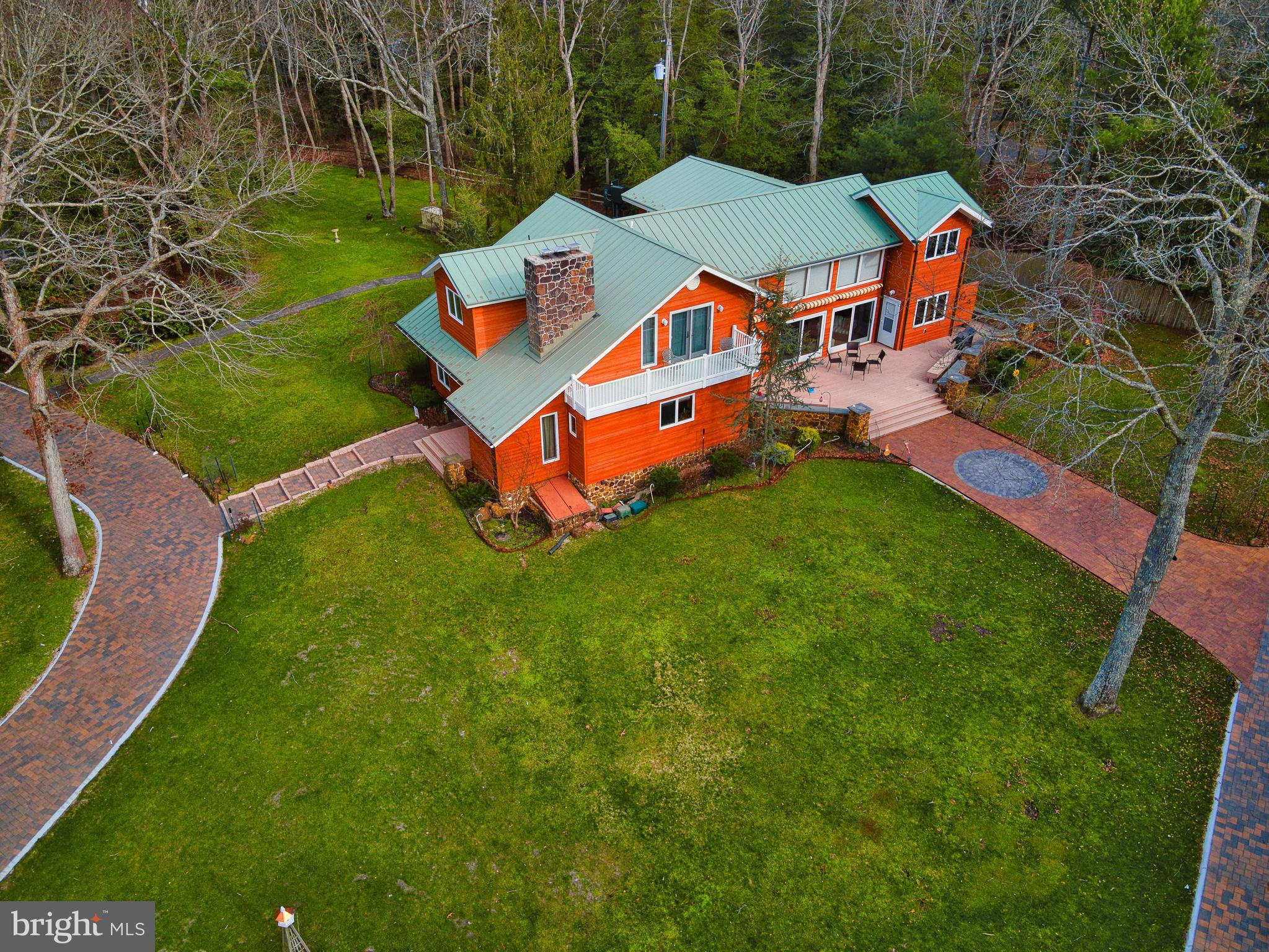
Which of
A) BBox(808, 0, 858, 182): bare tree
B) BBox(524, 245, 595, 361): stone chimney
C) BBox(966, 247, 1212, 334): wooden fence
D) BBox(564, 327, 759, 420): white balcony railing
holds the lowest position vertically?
BBox(966, 247, 1212, 334): wooden fence

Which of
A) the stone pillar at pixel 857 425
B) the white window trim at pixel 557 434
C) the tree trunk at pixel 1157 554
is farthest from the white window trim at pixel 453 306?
the tree trunk at pixel 1157 554

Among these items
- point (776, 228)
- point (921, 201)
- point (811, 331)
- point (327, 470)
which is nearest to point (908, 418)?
point (811, 331)

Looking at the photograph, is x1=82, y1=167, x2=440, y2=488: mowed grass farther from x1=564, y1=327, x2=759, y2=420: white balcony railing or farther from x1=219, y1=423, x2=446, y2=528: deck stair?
x1=564, y1=327, x2=759, y2=420: white balcony railing

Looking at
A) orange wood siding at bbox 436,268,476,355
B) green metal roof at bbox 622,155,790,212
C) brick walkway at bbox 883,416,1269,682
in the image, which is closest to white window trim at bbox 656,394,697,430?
orange wood siding at bbox 436,268,476,355

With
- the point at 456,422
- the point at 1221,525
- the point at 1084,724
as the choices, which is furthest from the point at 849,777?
the point at 456,422

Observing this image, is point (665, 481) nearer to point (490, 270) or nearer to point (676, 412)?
point (676, 412)

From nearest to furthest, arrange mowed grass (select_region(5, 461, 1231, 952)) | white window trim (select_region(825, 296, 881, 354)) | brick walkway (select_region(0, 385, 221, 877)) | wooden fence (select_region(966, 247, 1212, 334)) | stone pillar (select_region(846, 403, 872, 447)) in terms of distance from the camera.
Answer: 1. mowed grass (select_region(5, 461, 1231, 952))
2. brick walkway (select_region(0, 385, 221, 877))
3. stone pillar (select_region(846, 403, 872, 447))
4. white window trim (select_region(825, 296, 881, 354))
5. wooden fence (select_region(966, 247, 1212, 334))
